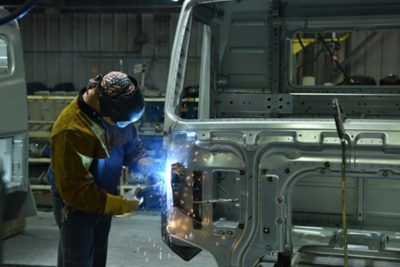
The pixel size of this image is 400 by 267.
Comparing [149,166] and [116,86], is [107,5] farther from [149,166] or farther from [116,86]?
[116,86]

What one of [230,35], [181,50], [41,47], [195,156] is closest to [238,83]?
[230,35]

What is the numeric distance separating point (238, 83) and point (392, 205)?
176cm

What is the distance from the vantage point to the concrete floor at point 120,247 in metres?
5.29

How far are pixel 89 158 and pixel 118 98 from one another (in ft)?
1.35

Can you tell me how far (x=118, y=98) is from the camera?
3014 millimetres

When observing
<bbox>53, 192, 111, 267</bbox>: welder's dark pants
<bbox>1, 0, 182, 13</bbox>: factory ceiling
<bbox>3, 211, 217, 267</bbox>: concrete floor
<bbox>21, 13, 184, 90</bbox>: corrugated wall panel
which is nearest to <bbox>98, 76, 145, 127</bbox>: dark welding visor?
<bbox>53, 192, 111, 267</bbox>: welder's dark pants

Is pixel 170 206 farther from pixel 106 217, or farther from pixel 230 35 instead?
pixel 230 35

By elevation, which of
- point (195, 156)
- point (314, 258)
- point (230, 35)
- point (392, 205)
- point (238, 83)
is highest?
point (230, 35)


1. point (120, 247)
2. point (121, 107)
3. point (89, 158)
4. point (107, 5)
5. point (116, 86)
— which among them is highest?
point (107, 5)

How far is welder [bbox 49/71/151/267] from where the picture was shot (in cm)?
298

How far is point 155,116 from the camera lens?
8.08m

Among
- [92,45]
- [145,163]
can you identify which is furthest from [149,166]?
[92,45]

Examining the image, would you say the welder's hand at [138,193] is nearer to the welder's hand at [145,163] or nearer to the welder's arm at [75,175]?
the welder's hand at [145,163]

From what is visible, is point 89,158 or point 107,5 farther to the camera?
point 107,5
